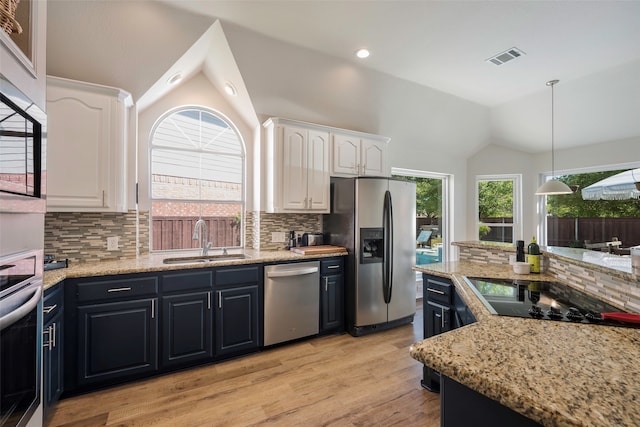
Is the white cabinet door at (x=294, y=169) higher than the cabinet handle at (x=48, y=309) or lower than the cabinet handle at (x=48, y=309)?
higher

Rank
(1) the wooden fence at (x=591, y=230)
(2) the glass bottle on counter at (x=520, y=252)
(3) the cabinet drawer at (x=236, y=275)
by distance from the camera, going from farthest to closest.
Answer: (1) the wooden fence at (x=591, y=230), (3) the cabinet drawer at (x=236, y=275), (2) the glass bottle on counter at (x=520, y=252)

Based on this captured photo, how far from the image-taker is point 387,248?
350 centimetres

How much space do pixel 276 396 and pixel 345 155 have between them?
2.70m

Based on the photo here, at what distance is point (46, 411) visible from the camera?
1.88m

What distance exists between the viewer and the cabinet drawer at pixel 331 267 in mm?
3279

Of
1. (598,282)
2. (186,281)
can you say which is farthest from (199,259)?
(598,282)

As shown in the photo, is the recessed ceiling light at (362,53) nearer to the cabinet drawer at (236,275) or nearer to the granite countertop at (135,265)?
the granite countertop at (135,265)

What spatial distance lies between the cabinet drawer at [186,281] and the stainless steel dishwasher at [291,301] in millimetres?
566

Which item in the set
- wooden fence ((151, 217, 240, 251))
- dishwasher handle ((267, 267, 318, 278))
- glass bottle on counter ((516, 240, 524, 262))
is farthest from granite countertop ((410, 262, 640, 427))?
wooden fence ((151, 217, 240, 251))

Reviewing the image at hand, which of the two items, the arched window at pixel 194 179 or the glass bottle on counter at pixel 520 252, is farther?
the arched window at pixel 194 179

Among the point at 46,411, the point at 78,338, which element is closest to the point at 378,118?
the point at 78,338

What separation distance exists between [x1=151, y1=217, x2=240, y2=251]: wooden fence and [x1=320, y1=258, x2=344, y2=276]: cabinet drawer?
112 centimetres

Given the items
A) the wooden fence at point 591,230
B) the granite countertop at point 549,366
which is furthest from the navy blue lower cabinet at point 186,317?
the wooden fence at point 591,230

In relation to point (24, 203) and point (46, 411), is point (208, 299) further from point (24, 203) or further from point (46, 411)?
point (24, 203)
